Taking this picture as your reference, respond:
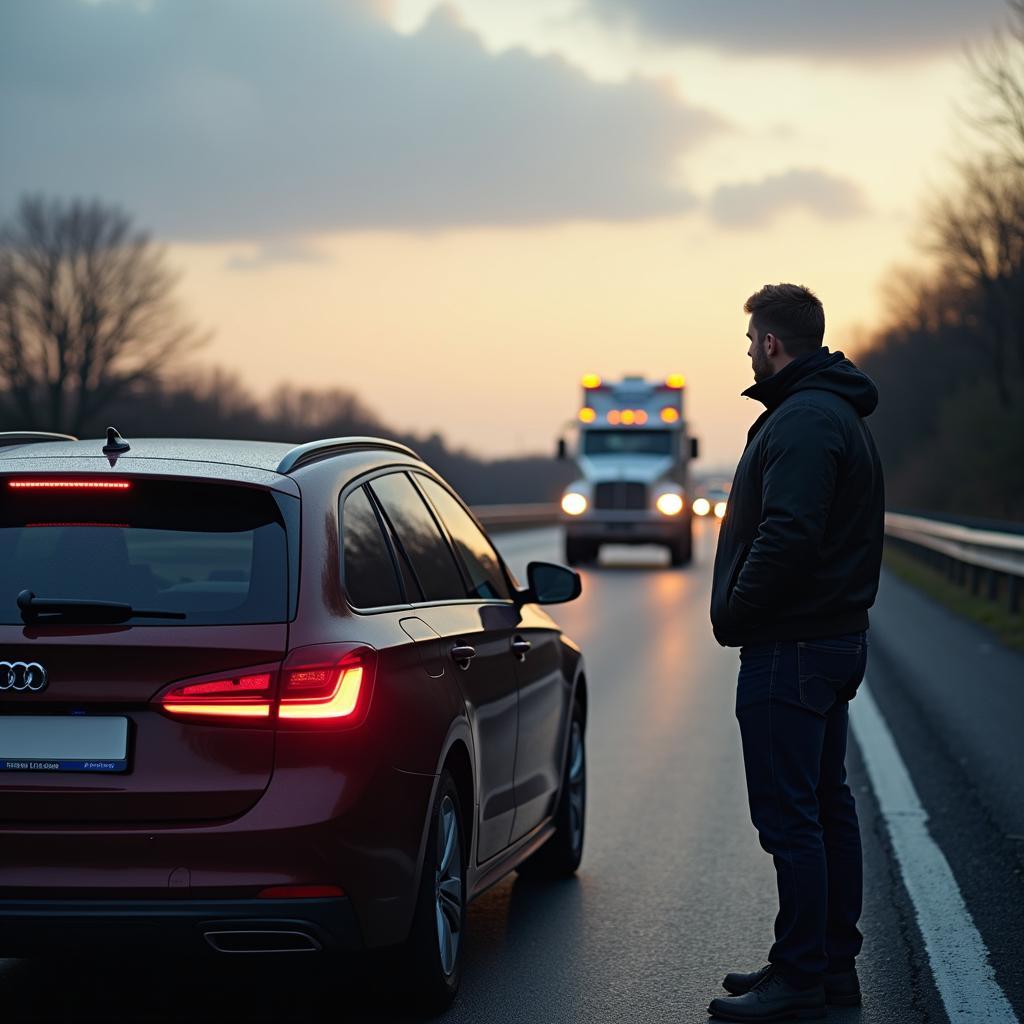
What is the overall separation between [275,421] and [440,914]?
349 feet

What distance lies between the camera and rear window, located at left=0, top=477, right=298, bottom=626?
4742mm

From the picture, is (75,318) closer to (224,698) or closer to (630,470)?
(630,470)

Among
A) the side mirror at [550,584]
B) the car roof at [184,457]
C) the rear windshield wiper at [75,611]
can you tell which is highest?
the car roof at [184,457]

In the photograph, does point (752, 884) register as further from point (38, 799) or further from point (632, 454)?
point (632, 454)

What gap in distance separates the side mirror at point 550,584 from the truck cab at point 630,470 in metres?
28.6

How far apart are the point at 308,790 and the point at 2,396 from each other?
72797mm

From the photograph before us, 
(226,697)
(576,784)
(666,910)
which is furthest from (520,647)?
(226,697)

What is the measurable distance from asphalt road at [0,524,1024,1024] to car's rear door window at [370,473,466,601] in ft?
3.87

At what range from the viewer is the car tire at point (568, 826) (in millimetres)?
7180

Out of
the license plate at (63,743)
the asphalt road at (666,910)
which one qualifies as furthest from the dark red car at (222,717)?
the asphalt road at (666,910)

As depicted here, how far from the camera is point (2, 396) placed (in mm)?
74438

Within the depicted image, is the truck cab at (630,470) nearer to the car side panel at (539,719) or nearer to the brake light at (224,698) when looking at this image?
the car side panel at (539,719)

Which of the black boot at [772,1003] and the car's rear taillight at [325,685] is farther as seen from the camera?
the black boot at [772,1003]

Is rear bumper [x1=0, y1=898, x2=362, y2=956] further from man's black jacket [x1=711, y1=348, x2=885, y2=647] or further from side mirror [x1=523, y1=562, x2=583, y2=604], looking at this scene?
side mirror [x1=523, y1=562, x2=583, y2=604]
